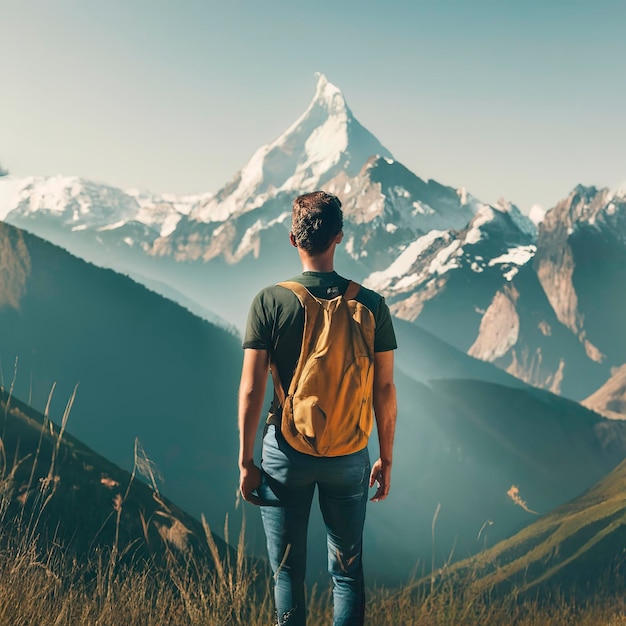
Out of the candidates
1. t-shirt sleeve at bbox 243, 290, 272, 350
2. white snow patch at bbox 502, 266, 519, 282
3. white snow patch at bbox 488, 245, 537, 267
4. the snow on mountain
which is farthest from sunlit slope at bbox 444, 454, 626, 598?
white snow patch at bbox 488, 245, 537, 267

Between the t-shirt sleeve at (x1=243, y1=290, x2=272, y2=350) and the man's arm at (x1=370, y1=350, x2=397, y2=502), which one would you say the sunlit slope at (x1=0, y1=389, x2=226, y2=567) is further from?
the t-shirt sleeve at (x1=243, y1=290, x2=272, y2=350)

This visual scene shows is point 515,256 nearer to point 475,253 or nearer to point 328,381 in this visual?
point 475,253

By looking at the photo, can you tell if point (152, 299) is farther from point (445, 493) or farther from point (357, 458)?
point (357, 458)

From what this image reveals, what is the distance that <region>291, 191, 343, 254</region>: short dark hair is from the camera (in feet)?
10.3

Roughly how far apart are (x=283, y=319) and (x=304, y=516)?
93cm

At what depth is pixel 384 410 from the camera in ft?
10.9

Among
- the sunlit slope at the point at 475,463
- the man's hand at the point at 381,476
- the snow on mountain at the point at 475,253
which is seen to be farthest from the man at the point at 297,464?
the snow on mountain at the point at 475,253

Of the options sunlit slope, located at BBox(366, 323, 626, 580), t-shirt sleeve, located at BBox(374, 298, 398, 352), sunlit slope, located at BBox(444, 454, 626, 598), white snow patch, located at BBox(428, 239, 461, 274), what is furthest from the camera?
white snow patch, located at BBox(428, 239, 461, 274)

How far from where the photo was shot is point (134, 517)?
37.7ft

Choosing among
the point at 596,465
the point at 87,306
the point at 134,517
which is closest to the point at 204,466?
the point at 87,306

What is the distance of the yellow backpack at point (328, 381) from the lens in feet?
9.93

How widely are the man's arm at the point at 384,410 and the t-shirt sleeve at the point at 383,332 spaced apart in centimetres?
4

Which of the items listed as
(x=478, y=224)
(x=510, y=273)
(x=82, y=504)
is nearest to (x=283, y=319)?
(x=82, y=504)

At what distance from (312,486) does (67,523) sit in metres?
8.00
